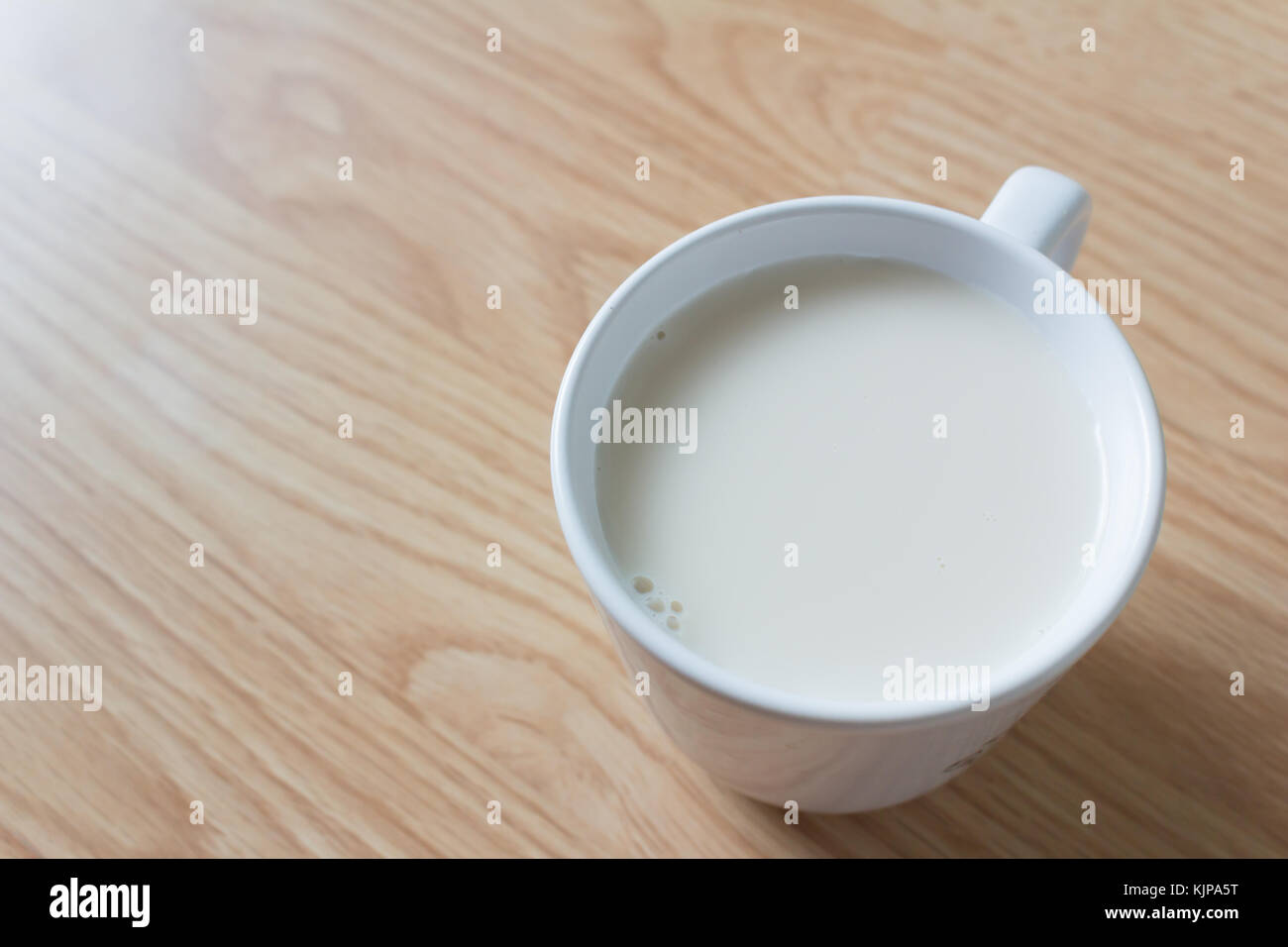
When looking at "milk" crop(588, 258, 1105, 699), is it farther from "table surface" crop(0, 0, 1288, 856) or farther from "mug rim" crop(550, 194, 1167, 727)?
"table surface" crop(0, 0, 1288, 856)

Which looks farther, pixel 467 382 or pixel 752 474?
pixel 467 382

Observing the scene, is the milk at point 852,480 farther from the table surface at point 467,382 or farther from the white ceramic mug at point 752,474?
the table surface at point 467,382

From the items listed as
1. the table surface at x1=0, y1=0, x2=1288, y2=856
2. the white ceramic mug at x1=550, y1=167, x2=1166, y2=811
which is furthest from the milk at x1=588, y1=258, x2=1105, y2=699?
the table surface at x1=0, y1=0, x2=1288, y2=856

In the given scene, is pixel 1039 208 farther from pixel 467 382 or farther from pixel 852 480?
pixel 467 382

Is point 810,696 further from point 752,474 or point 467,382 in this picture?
point 467,382

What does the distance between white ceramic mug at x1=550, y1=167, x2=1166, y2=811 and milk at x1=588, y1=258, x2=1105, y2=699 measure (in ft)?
0.03

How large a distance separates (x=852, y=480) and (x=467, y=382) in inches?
9.4

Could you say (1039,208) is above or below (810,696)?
above

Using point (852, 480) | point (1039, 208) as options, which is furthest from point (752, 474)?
point (1039, 208)

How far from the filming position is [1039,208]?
1.67 ft

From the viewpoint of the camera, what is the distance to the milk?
1.46ft
